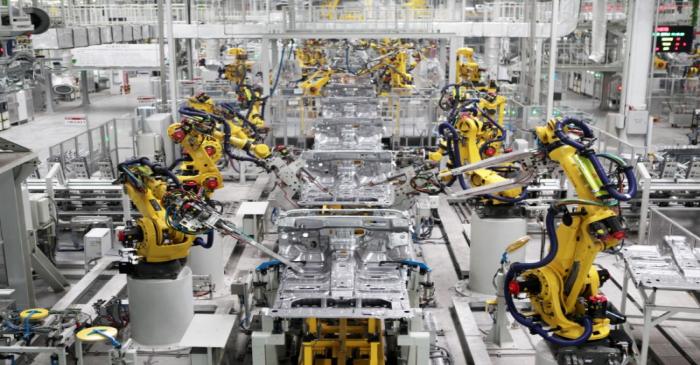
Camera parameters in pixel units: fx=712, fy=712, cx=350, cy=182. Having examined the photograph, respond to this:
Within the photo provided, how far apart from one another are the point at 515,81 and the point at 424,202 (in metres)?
17.4

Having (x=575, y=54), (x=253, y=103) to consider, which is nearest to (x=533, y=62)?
(x=253, y=103)

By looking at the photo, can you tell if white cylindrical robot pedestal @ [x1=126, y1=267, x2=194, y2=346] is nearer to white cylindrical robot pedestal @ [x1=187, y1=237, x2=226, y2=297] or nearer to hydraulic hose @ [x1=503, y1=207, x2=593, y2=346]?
white cylindrical robot pedestal @ [x1=187, y1=237, x2=226, y2=297]

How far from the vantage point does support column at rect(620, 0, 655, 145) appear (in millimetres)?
16155

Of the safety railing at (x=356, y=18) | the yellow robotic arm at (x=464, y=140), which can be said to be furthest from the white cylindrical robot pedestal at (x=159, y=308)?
the safety railing at (x=356, y=18)

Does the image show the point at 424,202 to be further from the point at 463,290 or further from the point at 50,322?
the point at 50,322

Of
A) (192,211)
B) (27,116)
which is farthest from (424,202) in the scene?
A: (27,116)

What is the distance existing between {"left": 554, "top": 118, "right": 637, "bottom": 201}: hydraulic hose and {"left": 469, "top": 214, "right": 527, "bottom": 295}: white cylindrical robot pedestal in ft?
8.33

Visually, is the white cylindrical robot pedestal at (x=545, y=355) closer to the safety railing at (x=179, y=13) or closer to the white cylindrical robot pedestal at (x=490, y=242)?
the white cylindrical robot pedestal at (x=490, y=242)

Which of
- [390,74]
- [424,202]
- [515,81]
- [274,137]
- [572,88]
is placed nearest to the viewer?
[424,202]

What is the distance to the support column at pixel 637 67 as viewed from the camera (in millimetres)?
16155

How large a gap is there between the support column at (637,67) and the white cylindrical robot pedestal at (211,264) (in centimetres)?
1140

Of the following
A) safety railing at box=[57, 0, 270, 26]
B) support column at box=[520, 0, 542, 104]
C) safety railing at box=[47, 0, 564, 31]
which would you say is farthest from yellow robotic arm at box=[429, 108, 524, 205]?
safety railing at box=[57, 0, 270, 26]

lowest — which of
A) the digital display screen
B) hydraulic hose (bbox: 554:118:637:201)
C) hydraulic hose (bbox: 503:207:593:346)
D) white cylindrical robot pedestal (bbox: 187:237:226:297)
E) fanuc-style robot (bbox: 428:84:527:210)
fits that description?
white cylindrical robot pedestal (bbox: 187:237:226:297)

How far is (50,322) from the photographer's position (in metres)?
6.45
